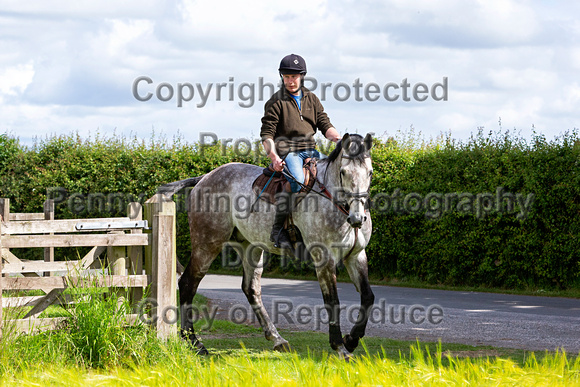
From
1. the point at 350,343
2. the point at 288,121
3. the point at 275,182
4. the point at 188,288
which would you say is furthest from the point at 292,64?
the point at 350,343

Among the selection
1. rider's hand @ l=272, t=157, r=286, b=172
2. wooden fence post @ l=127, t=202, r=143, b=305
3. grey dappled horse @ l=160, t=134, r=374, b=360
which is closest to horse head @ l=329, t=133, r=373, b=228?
grey dappled horse @ l=160, t=134, r=374, b=360

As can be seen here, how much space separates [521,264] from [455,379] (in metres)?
11.2

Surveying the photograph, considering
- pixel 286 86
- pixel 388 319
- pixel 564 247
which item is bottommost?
pixel 388 319

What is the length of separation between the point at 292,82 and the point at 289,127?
1.80ft

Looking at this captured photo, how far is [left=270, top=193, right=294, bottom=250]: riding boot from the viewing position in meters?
→ 8.41

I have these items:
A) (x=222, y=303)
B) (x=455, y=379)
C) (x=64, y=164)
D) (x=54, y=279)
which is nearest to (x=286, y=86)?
(x=54, y=279)

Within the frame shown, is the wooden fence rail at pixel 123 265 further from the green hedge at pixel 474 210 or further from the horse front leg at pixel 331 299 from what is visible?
the green hedge at pixel 474 210

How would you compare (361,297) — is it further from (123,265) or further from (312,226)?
(123,265)

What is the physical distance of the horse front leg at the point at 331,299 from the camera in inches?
311

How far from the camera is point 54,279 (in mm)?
7301

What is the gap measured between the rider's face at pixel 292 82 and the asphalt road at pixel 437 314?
13.4 feet

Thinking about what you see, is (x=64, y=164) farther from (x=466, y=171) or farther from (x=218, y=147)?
(x=466, y=171)

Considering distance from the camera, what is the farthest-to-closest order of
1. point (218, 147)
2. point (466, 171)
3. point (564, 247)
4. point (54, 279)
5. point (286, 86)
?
point (218, 147), point (466, 171), point (564, 247), point (286, 86), point (54, 279)

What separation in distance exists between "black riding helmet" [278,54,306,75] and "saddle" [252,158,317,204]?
1080 mm
